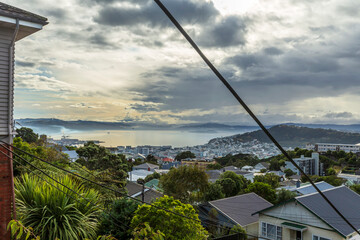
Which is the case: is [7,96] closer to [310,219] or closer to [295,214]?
[310,219]

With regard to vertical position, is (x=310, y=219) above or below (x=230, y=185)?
above

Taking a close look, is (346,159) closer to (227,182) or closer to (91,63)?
(227,182)

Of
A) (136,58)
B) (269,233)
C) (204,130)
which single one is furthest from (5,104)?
(204,130)

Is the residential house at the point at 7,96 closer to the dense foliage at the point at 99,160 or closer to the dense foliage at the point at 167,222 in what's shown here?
the dense foliage at the point at 167,222

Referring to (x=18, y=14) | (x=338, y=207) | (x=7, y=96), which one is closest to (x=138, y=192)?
(x=338, y=207)

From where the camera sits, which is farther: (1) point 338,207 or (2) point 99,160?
(2) point 99,160

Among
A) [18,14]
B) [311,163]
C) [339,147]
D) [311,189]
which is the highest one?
[18,14]

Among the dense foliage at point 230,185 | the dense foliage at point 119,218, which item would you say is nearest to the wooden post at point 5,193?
the dense foliage at point 119,218
